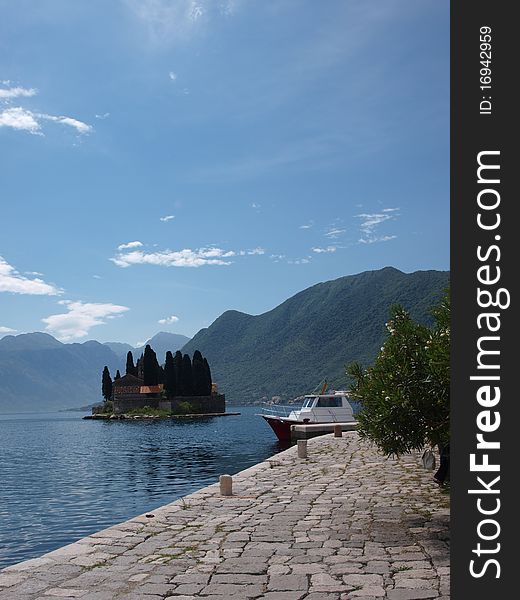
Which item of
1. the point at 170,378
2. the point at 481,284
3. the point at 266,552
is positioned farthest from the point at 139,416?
the point at 481,284

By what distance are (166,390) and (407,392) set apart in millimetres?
96864

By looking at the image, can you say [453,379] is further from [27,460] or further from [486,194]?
[27,460]

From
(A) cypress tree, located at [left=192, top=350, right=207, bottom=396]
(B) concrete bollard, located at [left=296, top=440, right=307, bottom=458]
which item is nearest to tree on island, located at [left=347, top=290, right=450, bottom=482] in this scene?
(B) concrete bollard, located at [left=296, top=440, right=307, bottom=458]

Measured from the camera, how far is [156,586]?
6.93 metres

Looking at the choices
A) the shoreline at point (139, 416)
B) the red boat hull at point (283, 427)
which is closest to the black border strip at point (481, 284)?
the red boat hull at point (283, 427)

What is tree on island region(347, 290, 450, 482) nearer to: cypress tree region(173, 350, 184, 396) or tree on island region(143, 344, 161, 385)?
cypress tree region(173, 350, 184, 396)

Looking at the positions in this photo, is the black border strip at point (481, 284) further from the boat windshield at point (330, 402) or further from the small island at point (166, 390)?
the small island at point (166, 390)

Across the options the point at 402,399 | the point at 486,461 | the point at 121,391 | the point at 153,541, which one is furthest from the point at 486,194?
the point at 121,391

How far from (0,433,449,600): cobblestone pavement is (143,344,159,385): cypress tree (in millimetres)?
91586

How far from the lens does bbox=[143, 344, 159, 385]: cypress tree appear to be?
10388 centimetres

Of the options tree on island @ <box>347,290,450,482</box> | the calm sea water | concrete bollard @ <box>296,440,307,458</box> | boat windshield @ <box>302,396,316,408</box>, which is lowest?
the calm sea water

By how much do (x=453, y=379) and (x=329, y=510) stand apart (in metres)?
7.36

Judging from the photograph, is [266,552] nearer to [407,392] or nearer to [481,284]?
[407,392]

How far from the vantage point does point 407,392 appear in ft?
29.8
